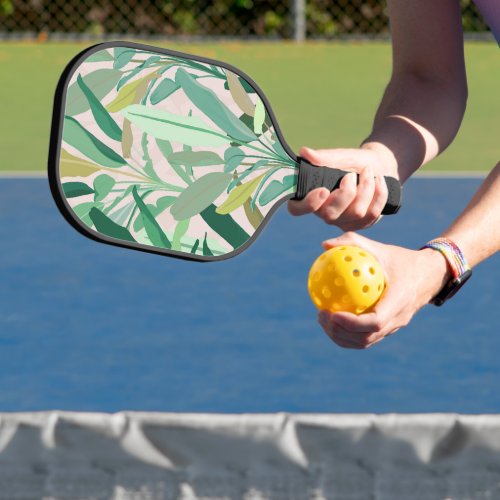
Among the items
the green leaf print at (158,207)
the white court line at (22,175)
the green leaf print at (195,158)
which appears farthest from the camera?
the white court line at (22,175)

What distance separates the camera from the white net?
2.28m

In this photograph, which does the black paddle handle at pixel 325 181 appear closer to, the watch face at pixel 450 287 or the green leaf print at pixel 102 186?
the watch face at pixel 450 287

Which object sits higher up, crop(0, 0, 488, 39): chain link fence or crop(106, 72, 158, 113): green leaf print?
crop(106, 72, 158, 113): green leaf print

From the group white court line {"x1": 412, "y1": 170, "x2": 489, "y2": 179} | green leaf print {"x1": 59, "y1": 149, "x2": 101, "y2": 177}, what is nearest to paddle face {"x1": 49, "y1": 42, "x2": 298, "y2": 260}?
green leaf print {"x1": 59, "y1": 149, "x2": 101, "y2": 177}

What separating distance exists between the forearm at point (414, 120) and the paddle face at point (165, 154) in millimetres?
206

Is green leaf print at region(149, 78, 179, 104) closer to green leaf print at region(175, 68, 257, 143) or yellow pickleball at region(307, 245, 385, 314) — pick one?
green leaf print at region(175, 68, 257, 143)

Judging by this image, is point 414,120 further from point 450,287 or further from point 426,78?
point 450,287

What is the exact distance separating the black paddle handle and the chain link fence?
10.8 m

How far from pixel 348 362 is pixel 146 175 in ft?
7.87

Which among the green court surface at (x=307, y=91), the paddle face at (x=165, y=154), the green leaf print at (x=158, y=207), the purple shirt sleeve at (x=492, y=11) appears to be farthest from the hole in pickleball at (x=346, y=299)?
the green court surface at (x=307, y=91)

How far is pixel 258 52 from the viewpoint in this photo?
40.2 feet

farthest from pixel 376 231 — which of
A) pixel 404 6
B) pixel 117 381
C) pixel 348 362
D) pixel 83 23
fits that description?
pixel 83 23

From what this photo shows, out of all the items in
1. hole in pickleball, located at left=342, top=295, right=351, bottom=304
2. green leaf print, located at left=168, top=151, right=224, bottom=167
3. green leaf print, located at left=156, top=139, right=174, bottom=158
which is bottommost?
hole in pickleball, located at left=342, top=295, right=351, bottom=304

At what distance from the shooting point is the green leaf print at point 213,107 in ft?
7.69
